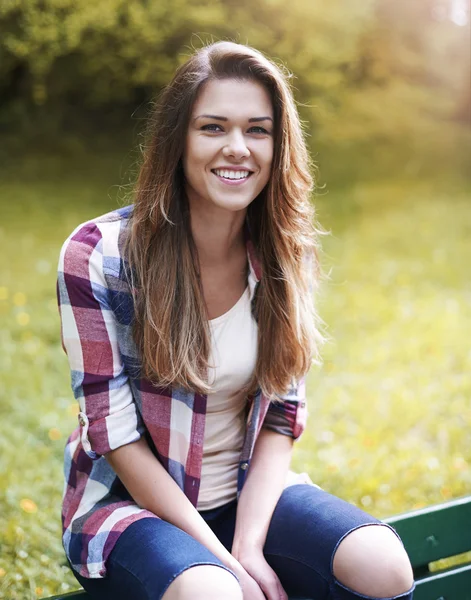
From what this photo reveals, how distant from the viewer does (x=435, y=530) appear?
7.30ft

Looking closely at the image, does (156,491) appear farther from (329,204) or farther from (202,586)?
(329,204)

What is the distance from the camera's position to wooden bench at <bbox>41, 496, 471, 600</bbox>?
218 centimetres

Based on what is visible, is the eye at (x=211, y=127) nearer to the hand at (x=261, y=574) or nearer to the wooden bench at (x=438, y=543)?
the hand at (x=261, y=574)

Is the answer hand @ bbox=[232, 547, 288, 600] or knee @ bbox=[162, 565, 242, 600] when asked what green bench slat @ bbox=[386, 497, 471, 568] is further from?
knee @ bbox=[162, 565, 242, 600]

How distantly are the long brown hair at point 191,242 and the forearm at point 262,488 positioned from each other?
0.46 feet

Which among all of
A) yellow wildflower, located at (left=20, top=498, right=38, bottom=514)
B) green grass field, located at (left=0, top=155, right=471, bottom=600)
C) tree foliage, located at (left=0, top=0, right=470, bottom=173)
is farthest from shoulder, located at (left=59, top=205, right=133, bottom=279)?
tree foliage, located at (left=0, top=0, right=470, bottom=173)

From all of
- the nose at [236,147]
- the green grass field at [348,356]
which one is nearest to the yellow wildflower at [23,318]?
the green grass field at [348,356]

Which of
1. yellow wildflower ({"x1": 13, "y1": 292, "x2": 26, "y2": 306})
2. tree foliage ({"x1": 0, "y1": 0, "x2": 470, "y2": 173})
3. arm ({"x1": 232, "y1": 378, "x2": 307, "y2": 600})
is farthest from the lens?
tree foliage ({"x1": 0, "y1": 0, "x2": 470, "y2": 173})

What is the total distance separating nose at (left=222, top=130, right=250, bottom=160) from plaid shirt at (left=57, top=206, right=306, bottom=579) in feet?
0.94

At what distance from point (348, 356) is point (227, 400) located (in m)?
2.85

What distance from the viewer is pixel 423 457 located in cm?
366

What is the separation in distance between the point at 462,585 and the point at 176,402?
3.28ft

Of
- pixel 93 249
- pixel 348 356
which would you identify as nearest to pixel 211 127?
pixel 93 249

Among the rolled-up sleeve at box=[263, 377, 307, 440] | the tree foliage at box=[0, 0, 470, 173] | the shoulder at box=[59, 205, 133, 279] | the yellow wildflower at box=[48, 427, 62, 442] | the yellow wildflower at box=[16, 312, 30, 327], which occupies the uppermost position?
the tree foliage at box=[0, 0, 470, 173]
